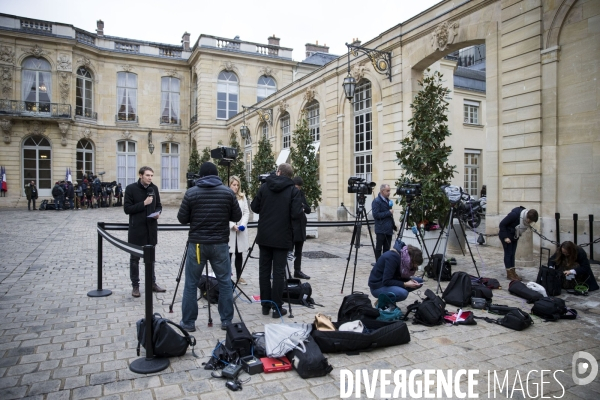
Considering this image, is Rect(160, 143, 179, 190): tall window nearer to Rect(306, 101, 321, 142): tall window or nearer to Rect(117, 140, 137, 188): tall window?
Rect(117, 140, 137, 188): tall window

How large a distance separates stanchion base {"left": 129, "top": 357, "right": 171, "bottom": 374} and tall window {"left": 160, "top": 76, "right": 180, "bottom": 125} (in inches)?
1244

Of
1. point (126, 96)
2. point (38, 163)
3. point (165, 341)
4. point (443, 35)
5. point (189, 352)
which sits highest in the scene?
point (126, 96)

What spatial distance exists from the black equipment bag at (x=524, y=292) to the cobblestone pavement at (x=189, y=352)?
11 centimetres

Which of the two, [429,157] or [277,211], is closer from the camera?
[277,211]

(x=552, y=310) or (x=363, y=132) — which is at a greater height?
(x=363, y=132)

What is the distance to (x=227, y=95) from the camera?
30.9 m

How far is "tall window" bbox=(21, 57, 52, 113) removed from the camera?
1069 inches

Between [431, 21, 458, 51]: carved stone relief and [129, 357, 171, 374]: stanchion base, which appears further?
[431, 21, 458, 51]: carved stone relief

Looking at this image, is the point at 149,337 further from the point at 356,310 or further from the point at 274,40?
the point at 274,40

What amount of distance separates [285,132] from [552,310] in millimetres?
18093

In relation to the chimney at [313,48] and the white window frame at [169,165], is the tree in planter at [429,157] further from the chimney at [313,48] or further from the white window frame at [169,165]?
the chimney at [313,48]

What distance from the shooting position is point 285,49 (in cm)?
3250

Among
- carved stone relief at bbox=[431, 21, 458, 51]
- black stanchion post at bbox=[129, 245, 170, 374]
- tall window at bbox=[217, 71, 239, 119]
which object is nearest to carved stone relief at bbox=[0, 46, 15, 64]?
tall window at bbox=[217, 71, 239, 119]

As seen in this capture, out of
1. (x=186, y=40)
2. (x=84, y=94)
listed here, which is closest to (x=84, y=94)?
(x=84, y=94)
